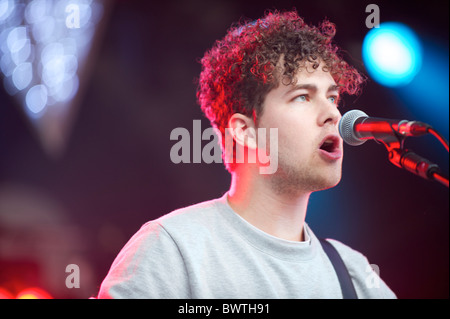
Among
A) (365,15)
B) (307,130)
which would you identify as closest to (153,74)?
(307,130)

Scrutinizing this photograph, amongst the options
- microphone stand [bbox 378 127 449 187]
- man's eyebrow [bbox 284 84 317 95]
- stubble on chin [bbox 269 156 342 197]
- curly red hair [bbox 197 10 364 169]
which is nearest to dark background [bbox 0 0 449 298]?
curly red hair [bbox 197 10 364 169]

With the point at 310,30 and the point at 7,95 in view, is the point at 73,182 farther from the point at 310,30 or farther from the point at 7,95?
the point at 310,30

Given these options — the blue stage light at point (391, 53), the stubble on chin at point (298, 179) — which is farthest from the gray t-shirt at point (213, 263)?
the blue stage light at point (391, 53)

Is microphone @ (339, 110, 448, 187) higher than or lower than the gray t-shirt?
higher

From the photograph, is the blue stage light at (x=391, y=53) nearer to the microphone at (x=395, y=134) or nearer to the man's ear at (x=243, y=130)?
the man's ear at (x=243, y=130)

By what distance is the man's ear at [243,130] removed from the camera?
1925 mm

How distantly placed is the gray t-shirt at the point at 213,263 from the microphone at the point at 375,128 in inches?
22.9

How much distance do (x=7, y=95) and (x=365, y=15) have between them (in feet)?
7.72

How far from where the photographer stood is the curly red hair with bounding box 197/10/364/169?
1.92m
